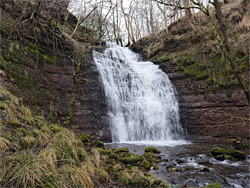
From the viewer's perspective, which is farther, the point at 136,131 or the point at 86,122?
the point at 136,131

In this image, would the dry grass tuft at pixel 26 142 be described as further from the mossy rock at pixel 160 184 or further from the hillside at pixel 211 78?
the hillside at pixel 211 78

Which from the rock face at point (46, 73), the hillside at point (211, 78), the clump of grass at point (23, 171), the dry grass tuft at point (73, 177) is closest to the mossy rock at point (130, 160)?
the dry grass tuft at point (73, 177)

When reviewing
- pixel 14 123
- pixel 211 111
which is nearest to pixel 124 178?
pixel 14 123

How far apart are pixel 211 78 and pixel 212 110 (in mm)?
2316

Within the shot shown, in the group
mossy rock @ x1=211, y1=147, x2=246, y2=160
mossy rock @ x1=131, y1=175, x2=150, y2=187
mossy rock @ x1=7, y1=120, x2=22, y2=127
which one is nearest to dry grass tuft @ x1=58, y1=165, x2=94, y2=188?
mossy rock @ x1=131, y1=175, x2=150, y2=187

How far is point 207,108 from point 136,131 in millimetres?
4810

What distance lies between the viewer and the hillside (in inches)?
398

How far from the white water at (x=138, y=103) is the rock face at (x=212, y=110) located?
703 millimetres

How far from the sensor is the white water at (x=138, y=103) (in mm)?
10578

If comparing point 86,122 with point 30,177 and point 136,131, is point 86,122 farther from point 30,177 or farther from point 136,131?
point 30,177

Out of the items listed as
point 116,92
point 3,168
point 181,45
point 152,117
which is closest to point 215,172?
point 3,168

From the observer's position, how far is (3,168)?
262 centimetres

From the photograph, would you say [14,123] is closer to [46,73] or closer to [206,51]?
[46,73]

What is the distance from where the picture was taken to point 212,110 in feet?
35.4
